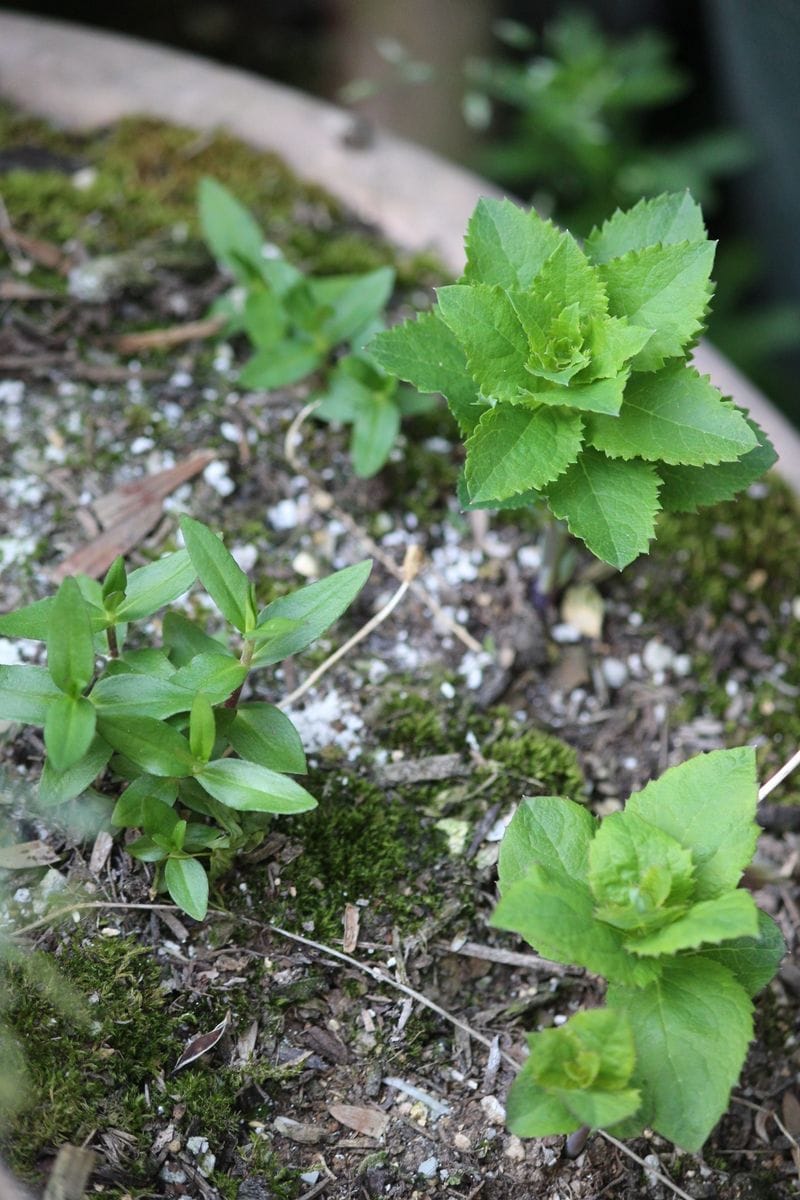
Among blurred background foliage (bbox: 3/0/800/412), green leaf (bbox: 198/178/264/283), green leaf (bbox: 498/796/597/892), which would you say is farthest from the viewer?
blurred background foliage (bbox: 3/0/800/412)

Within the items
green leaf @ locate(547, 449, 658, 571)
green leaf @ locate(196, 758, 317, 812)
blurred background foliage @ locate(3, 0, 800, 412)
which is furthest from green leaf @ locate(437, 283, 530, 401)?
blurred background foliage @ locate(3, 0, 800, 412)

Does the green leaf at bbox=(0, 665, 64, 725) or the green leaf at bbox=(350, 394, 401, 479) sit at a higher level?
the green leaf at bbox=(350, 394, 401, 479)

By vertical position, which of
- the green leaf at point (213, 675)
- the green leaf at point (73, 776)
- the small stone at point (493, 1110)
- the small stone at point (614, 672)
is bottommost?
the small stone at point (493, 1110)

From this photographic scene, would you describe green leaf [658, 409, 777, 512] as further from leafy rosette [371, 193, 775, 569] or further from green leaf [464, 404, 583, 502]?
green leaf [464, 404, 583, 502]

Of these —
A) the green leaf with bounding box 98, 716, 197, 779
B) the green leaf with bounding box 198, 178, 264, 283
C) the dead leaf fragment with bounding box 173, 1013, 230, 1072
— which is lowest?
the dead leaf fragment with bounding box 173, 1013, 230, 1072

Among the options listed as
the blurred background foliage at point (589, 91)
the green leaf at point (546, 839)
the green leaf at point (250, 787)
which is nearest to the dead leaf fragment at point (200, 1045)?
the green leaf at point (250, 787)

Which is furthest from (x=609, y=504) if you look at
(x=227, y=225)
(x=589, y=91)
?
(x=589, y=91)

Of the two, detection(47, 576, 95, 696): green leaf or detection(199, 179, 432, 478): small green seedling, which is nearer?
detection(47, 576, 95, 696): green leaf

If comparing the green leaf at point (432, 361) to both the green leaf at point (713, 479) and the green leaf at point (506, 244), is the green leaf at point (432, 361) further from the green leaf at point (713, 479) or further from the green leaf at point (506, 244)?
the green leaf at point (713, 479)
